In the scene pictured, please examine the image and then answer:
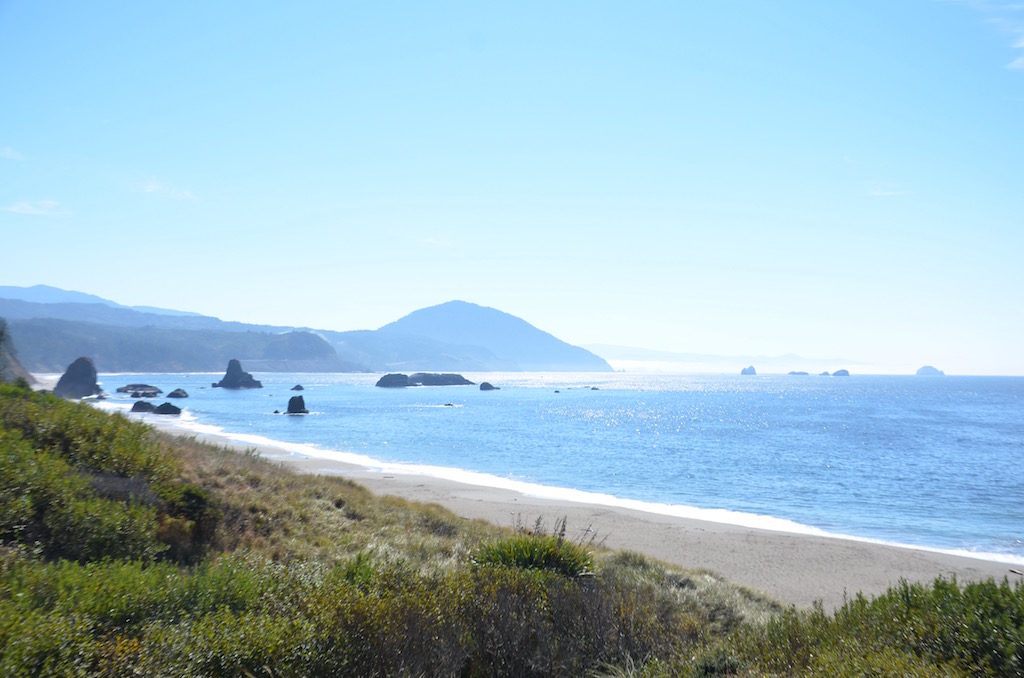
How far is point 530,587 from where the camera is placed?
21.2 feet

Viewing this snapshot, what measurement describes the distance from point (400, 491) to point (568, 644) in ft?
77.1

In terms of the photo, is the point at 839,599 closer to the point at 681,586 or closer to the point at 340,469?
the point at 681,586

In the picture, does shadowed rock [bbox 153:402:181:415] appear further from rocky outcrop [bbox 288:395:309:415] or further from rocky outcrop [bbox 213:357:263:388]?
rocky outcrop [bbox 213:357:263:388]

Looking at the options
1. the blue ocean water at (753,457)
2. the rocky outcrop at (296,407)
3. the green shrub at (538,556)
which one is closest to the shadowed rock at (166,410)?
the blue ocean water at (753,457)

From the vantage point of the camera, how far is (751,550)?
65.6ft

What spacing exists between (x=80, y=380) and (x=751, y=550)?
102m

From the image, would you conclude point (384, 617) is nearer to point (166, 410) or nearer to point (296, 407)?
point (166, 410)

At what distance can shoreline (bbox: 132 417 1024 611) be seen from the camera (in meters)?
16.5

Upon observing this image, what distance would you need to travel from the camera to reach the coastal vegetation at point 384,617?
15.1 feet

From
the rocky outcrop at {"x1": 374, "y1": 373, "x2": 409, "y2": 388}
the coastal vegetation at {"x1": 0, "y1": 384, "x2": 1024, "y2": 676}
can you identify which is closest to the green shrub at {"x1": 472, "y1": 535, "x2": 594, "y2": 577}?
the coastal vegetation at {"x1": 0, "y1": 384, "x2": 1024, "y2": 676}

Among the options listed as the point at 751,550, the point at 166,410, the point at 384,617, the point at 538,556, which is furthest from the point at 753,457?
the point at 166,410

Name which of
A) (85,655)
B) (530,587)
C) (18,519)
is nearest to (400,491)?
(18,519)

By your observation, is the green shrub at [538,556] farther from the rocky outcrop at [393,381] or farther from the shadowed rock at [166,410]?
the rocky outcrop at [393,381]

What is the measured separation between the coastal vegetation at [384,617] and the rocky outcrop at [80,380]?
3937 inches
